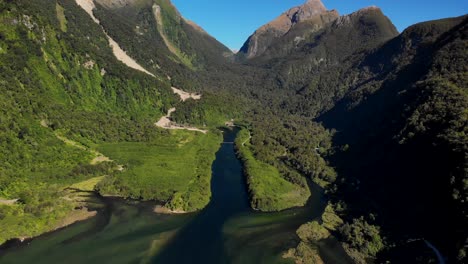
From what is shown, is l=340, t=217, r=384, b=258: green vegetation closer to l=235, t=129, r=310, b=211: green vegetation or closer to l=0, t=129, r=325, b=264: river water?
l=0, t=129, r=325, b=264: river water

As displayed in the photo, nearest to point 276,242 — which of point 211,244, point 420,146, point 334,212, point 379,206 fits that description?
point 211,244

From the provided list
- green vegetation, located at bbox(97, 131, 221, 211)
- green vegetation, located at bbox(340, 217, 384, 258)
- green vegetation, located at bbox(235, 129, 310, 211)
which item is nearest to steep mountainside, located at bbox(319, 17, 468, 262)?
green vegetation, located at bbox(340, 217, 384, 258)

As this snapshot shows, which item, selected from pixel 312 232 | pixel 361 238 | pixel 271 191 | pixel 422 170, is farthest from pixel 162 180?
pixel 422 170

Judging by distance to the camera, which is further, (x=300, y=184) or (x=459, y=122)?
(x=300, y=184)

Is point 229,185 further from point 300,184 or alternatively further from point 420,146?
point 420,146

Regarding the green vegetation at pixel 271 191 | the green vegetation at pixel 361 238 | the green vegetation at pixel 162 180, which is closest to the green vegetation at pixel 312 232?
the green vegetation at pixel 361 238

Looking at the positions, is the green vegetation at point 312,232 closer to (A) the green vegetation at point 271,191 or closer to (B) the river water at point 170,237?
(B) the river water at point 170,237

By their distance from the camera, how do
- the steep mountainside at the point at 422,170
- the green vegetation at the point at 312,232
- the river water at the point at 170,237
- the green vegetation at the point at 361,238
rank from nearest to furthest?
the river water at the point at 170,237
the steep mountainside at the point at 422,170
the green vegetation at the point at 361,238
the green vegetation at the point at 312,232

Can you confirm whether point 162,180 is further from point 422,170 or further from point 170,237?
point 422,170
